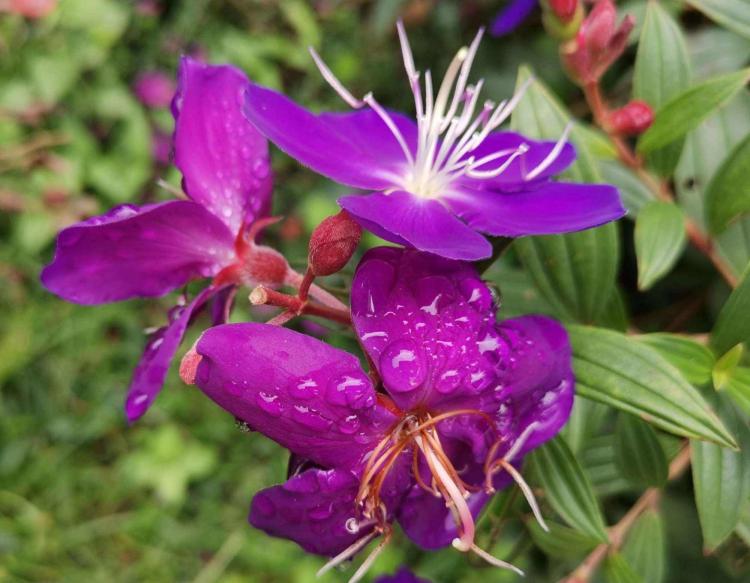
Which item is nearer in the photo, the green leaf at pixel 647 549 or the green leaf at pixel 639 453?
the green leaf at pixel 639 453

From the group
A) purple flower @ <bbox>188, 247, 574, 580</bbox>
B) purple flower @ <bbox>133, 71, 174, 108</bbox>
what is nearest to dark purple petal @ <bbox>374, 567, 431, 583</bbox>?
purple flower @ <bbox>188, 247, 574, 580</bbox>

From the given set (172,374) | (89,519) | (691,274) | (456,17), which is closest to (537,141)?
(691,274)

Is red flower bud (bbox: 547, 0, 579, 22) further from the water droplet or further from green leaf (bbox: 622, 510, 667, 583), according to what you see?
green leaf (bbox: 622, 510, 667, 583)

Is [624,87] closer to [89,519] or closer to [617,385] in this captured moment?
[617,385]

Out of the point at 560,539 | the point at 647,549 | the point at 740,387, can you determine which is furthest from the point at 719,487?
the point at 647,549

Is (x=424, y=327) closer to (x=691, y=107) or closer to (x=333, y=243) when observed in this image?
(x=333, y=243)

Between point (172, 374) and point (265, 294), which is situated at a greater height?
point (265, 294)

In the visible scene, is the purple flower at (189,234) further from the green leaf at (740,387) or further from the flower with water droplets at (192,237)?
the green leaf at (740,387)

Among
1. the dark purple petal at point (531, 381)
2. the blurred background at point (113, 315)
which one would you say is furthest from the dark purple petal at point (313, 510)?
the blurred background at point (113, 315)
